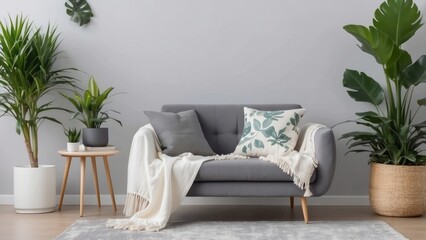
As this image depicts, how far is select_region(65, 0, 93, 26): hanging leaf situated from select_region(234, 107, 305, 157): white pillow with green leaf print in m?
1.63

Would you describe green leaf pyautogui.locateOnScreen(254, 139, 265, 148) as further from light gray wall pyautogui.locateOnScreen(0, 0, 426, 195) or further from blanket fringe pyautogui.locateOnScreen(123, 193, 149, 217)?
blanket fringe pyautogui.locateOnScreen(123, 193, 149, 217)

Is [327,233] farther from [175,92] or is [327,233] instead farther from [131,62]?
[131,62]

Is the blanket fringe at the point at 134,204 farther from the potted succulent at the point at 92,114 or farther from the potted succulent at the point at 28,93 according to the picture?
the potted succulent at the point at 28,93

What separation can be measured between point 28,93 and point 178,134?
3.97 feet

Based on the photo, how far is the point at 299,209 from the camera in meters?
5.25

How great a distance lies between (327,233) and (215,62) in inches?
73.2

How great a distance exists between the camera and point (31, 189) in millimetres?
5004

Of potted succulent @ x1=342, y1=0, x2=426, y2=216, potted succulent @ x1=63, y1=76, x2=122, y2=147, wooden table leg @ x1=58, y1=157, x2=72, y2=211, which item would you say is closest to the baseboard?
wooden table leg @ x1=58, y1=157, x2=72, y2=211

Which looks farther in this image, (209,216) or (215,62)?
(215,62)

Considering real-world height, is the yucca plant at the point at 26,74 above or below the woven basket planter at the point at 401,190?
above

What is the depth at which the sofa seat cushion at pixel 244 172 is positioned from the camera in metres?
4.45

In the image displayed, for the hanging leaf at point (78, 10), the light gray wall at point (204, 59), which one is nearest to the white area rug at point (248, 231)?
the light gray wall at point (204, 59)

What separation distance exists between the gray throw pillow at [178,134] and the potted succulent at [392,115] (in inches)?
43.6

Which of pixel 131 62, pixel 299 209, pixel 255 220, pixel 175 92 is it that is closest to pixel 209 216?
pixel 255 220
